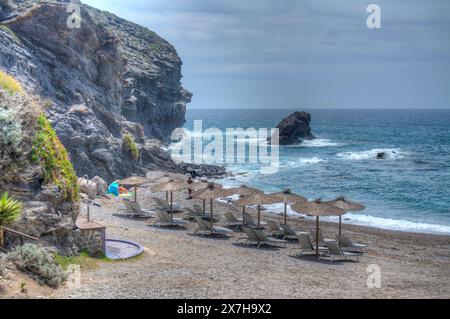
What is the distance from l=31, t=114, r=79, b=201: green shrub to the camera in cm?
1541

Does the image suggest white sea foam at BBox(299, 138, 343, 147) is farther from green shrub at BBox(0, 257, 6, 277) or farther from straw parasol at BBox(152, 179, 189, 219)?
green shrub at BBox(0, 257, 6, 277)

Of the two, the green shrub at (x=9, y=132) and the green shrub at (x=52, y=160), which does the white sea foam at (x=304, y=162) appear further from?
the green shrub at (x=9, y=132)

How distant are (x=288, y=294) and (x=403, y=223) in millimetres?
20101

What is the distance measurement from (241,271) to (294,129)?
77266mm

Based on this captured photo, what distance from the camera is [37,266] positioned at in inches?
491

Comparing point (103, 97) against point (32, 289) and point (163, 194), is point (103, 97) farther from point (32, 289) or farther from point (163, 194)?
point (32, 289)

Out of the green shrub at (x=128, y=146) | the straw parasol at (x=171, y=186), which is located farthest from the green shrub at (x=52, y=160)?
the green shrub at (x=128, y=146)

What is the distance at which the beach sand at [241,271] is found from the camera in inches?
503

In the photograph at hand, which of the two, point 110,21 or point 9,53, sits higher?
point 110,21

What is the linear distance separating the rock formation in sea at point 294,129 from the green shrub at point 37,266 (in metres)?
77.8

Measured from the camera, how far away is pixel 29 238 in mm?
13953

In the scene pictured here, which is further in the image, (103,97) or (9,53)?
(103,97)

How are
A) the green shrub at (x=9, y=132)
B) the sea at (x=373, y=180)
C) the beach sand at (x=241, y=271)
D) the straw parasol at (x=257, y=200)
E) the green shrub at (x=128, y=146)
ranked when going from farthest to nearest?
the green shrub at (x=128, y=146) < the sea at (x=373, y=180) < the straw parasol at (x=257, y=200) < the green shrub at (x=9, y=132) < the beach sand at (x=241, y=271)

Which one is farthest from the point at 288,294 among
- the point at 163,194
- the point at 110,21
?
the point at 110,21
